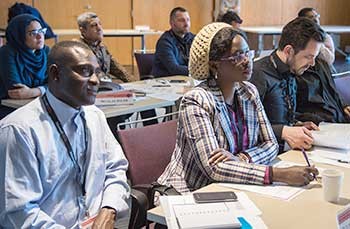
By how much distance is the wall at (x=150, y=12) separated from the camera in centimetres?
871

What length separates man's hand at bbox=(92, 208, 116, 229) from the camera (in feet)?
5.48

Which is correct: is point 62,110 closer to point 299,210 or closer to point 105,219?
point 105,219

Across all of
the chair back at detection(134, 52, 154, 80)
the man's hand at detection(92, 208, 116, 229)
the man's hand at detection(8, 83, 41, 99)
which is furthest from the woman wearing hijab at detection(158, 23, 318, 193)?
the chair back at detection(134, 52, 154, 80)

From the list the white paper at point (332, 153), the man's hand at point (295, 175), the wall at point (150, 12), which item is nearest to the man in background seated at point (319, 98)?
the white paper at point (332, 153)

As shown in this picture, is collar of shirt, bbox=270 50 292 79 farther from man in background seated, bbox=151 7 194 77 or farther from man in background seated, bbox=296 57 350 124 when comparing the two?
man in background seated, bbox=151 7 194 77

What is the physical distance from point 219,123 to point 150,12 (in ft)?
26.0

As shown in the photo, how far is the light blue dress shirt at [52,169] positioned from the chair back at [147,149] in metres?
0.27

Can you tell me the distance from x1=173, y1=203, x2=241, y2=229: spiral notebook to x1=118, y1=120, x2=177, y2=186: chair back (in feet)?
2.09

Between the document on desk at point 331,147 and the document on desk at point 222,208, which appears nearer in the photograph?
the document on desk at point 222,208

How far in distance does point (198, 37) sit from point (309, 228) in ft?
3.25

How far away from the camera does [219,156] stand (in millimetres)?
1883

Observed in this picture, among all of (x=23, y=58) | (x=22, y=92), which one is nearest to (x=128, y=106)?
(x=22, y=92)

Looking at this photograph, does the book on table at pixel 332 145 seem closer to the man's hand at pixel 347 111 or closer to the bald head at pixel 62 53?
the man's hand at pixel 347 111

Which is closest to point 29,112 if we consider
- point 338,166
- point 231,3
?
point 338,166
